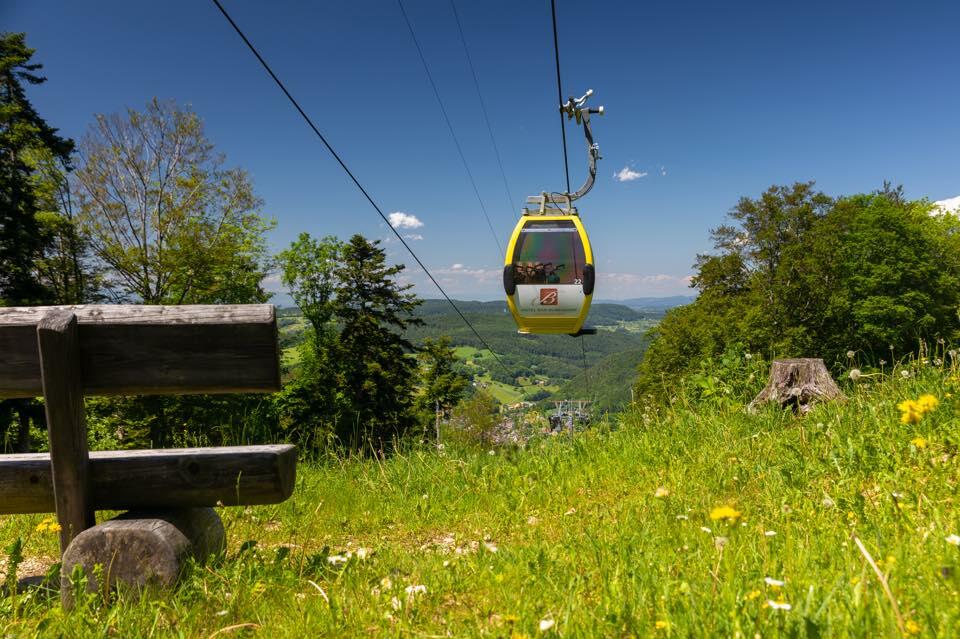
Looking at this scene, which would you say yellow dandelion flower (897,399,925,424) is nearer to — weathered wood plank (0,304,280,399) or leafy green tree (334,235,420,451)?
weathered wood plank (0,304,280,399)

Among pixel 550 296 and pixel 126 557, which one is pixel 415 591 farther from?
pixel 550 296

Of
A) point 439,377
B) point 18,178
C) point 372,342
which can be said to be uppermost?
point 18,178

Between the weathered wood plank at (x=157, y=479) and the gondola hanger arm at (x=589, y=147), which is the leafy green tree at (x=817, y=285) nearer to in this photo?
the gondola hanger arm at (x=589, y=147)

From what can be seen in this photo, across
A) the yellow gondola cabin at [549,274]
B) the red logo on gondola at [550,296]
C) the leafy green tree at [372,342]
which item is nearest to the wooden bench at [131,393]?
the yellow gondola cabin at [549,274]

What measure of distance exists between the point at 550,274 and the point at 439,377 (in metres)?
29.6

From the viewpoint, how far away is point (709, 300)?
130 feet

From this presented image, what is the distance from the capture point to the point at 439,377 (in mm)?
39594

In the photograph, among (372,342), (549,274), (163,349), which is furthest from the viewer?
(372,342)

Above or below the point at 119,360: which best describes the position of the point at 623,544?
below

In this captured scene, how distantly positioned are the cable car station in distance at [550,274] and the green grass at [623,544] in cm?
607

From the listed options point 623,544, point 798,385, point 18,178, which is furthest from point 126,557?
point 18,178

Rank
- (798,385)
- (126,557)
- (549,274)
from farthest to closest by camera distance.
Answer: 1. (549,274)
2. (798,385)
3. (126,557)

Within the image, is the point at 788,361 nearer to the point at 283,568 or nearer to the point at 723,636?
the point at 723,636

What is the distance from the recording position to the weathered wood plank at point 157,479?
2410 mm
